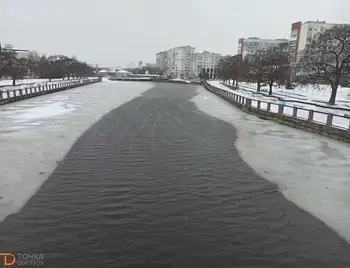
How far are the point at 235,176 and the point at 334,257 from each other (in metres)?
4.66

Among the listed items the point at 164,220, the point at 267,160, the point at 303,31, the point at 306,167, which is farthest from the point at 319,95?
the point at 303,31

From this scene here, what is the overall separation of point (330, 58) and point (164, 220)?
3545 cm

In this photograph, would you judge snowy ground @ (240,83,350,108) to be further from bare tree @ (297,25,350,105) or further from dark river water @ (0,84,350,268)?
dark river water @ (0,84,350,268)

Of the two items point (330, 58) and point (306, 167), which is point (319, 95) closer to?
point (330, 58)

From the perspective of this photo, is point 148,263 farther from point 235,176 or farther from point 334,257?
point 235,176

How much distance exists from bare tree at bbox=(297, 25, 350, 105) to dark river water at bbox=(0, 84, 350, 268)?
2768 centimetres

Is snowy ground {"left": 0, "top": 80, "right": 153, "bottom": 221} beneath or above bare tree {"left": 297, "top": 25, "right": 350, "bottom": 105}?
beneath

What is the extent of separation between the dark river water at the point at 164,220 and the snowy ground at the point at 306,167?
459 millimetres

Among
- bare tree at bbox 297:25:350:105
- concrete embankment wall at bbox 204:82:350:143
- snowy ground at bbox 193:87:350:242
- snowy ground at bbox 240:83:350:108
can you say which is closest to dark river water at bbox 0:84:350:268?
snowy ground at bbox 193:87:350:242

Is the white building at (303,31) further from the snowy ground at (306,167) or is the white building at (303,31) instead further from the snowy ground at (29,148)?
the snowy ground at (29,148)

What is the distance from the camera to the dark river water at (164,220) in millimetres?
5828

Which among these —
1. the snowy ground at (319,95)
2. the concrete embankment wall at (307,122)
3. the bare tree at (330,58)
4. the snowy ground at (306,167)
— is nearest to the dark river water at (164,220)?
the snowy ground at (306,167)

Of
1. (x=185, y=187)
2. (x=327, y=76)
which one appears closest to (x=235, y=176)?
(x=185, y=187)

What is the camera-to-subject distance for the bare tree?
3434 centimetres
